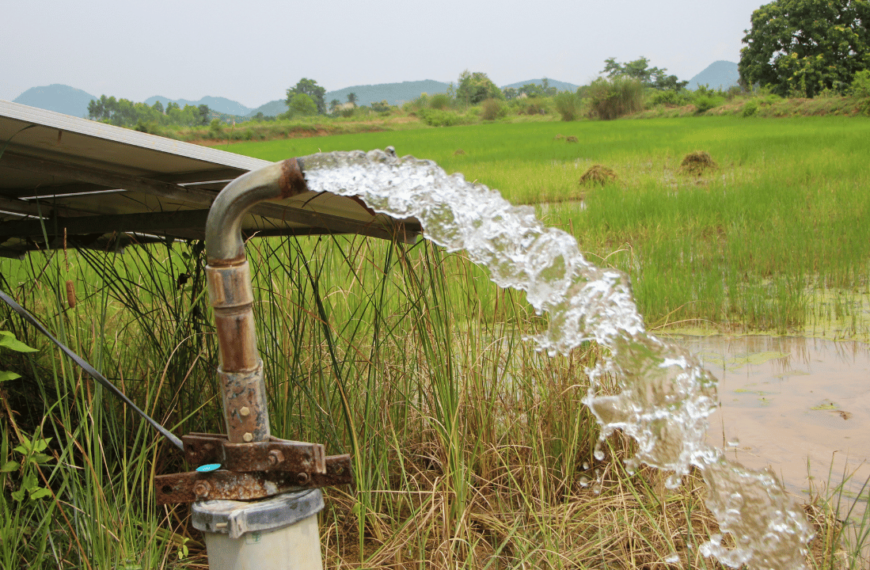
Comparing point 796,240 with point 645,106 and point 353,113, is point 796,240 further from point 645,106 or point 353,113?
point 353,113

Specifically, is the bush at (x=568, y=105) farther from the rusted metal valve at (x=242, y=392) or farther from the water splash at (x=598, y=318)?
the rusted metal valve at (x=242, y=392)

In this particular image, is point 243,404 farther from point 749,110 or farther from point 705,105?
point 705,105

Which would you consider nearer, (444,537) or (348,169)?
(348,169)

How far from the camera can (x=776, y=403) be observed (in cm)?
263

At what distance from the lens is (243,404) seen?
103 cm

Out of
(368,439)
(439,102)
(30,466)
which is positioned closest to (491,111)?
(439,102)

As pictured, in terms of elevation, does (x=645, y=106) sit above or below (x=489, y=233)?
above

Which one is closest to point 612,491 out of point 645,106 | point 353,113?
point 645,106

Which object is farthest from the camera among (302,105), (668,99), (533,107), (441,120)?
(302,105)

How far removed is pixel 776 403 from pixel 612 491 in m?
1.13

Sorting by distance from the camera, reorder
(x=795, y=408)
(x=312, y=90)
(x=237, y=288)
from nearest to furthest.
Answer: (x=237, y=288) → (x=795, y=408) → (x=312, y=90)

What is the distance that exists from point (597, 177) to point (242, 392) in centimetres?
805

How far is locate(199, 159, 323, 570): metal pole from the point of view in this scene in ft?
3.17

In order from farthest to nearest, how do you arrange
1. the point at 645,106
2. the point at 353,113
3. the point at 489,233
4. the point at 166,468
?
the point at 353,113 < the point at 645,106 < the point at 166,468 < the point at 489,233
